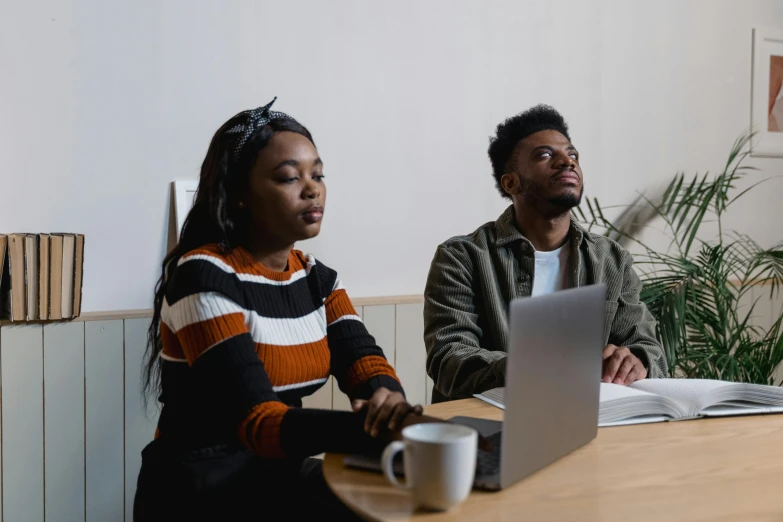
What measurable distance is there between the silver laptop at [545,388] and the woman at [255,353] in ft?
0.51

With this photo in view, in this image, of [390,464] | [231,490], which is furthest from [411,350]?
[390,464]

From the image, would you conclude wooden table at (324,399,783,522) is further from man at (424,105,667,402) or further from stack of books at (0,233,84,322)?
stack of books at (0,233,84,322)

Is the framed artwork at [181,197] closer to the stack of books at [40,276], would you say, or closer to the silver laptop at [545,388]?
the stack of books at [40,276]

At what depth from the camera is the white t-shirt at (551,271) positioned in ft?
6.30

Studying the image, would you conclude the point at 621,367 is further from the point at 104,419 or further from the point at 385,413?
the point at 104,419

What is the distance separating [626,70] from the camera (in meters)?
3.01

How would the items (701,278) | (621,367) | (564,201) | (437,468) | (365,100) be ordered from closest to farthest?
1. (437,468)
2. (621,367)
3. (564,201)
4. (365,100)
5. (701,278)

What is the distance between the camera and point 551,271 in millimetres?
1933

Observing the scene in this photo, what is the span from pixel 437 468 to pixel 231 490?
50 cm

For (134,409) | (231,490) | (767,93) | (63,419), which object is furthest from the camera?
(767,93)

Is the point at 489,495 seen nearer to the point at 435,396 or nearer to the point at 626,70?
the point at 435,396

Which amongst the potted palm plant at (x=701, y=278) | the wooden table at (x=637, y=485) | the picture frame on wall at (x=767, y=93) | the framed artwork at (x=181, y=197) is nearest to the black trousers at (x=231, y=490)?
the wooden table at (x=637, y=485)

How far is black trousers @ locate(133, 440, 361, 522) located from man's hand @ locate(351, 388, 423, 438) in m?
0.21

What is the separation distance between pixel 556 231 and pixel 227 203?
0.86 metres
